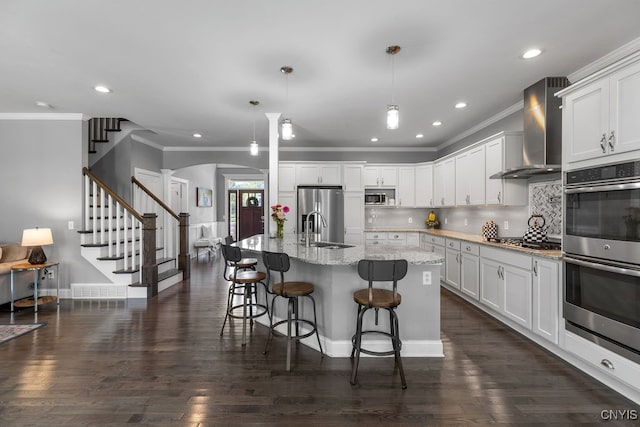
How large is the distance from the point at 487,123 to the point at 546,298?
118 inches

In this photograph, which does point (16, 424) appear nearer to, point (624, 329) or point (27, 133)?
point (624, 329)

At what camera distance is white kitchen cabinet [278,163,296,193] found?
234 inches

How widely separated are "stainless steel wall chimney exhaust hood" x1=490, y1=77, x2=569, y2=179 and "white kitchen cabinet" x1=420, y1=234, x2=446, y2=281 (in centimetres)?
181

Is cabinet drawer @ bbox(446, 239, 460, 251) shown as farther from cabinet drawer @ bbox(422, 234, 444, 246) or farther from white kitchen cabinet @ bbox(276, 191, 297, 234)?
white kitchen cabinet @ bbox(276, 191, 297, 234)

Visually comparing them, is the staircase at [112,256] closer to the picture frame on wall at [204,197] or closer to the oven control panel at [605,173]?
the picture frame on wall at [204,197]

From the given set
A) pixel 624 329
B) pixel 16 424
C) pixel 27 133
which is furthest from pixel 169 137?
pixel 624 329

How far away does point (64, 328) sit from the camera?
332 cm

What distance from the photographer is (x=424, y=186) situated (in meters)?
6.07

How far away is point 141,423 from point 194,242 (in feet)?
22.9

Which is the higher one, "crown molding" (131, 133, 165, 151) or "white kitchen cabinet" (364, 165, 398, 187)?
"crown molding" (131, 133, 165, 151)

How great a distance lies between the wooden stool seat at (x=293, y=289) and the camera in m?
2.56

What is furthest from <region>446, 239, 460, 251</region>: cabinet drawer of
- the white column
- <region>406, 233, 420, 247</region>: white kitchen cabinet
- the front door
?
the front door

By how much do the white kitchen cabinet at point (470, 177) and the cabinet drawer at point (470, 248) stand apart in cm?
70

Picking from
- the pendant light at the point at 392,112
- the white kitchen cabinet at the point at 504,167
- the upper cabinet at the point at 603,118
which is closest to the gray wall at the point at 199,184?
the pendant light at the point at 392,112
